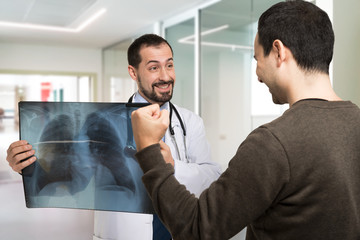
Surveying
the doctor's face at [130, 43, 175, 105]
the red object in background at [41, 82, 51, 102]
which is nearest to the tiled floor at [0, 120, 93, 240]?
the doctor's face at [130, 43, 175, 105]

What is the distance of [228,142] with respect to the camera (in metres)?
3.81

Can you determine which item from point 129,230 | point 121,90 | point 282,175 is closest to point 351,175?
point 282,175

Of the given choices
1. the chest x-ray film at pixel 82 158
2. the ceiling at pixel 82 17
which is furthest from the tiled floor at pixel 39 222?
the ceiling at pixel 82 17

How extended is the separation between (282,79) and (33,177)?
838mm

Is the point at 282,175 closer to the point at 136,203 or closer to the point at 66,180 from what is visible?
the point at 136,203

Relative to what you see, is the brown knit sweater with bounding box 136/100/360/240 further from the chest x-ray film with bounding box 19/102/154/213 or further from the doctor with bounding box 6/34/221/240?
the doctor with bounding box 6/34/221/240

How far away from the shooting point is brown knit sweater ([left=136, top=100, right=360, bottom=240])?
2.04 feet

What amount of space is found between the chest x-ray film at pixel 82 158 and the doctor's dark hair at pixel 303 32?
1.66 feet

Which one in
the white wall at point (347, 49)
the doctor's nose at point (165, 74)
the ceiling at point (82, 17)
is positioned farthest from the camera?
the ceiling at point (82, 17)

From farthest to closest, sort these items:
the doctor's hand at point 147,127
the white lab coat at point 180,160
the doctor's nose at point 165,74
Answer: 1. the doctor's nose at point 165,74
2. the white lab coat at point 180,160
3. the doctor's hand at point 147,127

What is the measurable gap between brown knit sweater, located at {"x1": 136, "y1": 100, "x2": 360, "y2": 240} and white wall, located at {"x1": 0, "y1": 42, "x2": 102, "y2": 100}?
690 cm

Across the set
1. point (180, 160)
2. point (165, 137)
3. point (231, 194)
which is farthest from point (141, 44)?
point (231, 194)

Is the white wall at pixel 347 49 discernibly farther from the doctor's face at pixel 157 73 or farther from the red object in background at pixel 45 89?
the red object in background at pixel 45 89

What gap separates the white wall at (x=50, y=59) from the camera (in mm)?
6656
